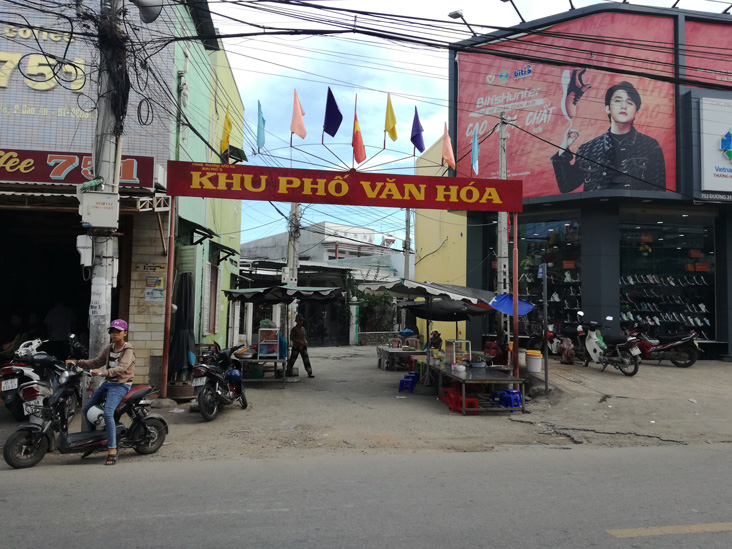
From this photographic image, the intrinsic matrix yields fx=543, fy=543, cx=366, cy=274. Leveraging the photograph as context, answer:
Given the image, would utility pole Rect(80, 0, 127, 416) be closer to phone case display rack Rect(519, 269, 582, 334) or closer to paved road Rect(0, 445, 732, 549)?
paved road Rect(0, 445, 732, 549)

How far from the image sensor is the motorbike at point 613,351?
43.1ft

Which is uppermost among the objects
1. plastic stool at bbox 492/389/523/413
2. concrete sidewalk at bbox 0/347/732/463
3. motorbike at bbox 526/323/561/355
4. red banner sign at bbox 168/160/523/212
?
red banner sign at bbox 168/160/523/212

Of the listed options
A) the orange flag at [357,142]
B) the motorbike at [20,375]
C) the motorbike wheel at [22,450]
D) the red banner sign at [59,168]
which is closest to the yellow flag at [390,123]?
the orange flag at [357,142]

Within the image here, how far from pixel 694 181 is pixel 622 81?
12.5 feet

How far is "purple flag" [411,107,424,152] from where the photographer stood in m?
14.7

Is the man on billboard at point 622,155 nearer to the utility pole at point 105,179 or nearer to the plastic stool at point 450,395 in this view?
the plastic stool at point 450,395

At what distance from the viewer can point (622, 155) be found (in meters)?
16.9

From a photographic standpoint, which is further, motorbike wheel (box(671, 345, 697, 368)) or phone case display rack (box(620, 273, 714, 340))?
phone case display rack (box(620, 273, 714, 340))

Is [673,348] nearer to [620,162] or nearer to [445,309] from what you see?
[620,162]

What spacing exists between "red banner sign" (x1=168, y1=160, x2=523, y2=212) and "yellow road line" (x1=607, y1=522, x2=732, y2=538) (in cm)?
759

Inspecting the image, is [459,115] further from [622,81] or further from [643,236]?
[643,236]

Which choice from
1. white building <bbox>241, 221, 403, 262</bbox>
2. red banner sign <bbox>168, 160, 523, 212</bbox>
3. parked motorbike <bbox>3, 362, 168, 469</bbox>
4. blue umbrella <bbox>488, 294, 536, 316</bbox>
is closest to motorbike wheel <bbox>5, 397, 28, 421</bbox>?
parked motorbike <bbox>3, 362, 168, 469</bbox>

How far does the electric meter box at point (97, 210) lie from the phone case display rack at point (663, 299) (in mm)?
16365

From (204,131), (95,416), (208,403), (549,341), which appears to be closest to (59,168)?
(208,403)
